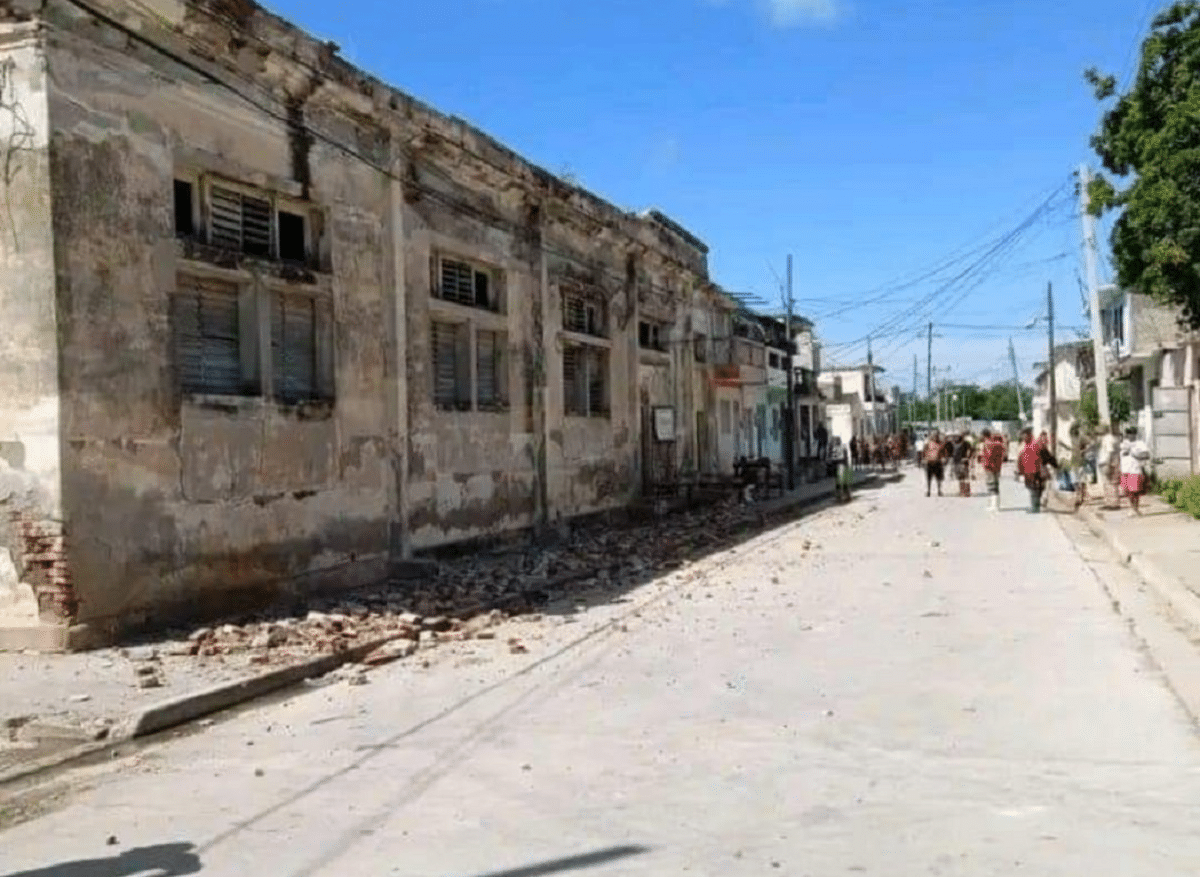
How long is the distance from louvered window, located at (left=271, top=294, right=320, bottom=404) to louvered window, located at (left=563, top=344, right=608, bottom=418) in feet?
30.8

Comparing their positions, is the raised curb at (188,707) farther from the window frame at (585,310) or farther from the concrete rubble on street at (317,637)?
the window frame at (585,310)

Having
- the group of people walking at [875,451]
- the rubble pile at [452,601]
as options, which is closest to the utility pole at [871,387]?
the group of people walking at [875,451]

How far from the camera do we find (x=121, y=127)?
37.3 feet

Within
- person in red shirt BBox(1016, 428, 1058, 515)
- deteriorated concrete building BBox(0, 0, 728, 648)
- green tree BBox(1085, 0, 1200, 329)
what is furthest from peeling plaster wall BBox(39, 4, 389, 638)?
person in red shirt BBox(1016, 428, 1058, 515)

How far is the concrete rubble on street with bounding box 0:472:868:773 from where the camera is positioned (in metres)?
8.55

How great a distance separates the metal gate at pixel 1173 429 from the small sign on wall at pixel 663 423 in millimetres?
11114

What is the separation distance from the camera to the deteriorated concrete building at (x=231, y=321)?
10.6 meters

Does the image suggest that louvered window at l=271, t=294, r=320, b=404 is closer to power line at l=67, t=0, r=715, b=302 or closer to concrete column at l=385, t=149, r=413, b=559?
concrete column at l=385, t=149, r=413, b=559

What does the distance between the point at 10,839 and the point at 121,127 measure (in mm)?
7219

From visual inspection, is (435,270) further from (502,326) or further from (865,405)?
(865,405)

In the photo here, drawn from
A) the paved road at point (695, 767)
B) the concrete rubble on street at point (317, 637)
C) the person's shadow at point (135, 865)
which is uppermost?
the concrete rubble on street at point (317, 637)

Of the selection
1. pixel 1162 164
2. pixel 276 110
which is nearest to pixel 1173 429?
pixel 1162 164

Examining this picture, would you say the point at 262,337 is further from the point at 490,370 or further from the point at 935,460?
the point at 935,460

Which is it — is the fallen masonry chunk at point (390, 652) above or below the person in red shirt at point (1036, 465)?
below
